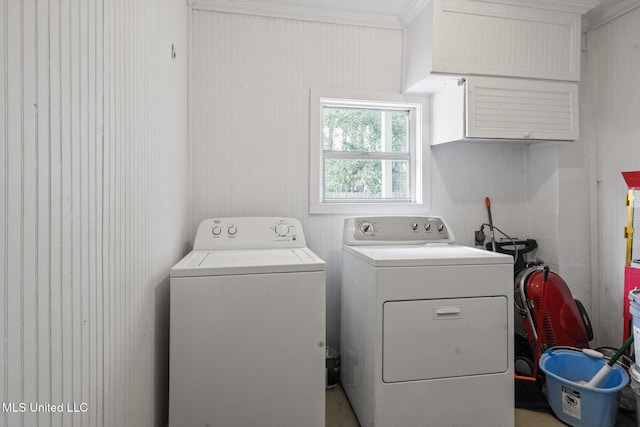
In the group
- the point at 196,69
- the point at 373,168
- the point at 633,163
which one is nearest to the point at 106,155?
the point at 196,69

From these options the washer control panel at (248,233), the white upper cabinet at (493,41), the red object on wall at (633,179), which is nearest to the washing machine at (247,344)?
the washer control panel at (248,233)

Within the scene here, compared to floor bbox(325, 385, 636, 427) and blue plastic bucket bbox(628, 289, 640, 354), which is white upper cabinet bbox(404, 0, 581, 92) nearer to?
blue plastic bucket bbox(628, 289, 640, 354)

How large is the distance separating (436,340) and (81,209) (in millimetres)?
1522

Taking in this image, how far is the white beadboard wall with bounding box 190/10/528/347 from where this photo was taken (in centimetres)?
218

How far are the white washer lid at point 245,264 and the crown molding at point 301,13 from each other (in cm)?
163

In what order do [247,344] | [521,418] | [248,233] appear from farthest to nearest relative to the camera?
[248,233] < [521,418] < [247,344]

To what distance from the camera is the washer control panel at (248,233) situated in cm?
201

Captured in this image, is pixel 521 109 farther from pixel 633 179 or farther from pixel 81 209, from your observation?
pixel 81 209

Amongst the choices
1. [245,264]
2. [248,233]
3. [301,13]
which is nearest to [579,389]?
[245,264]

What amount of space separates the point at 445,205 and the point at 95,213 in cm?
226

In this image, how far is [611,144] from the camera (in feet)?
7.66

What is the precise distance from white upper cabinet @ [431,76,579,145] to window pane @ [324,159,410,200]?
471mm

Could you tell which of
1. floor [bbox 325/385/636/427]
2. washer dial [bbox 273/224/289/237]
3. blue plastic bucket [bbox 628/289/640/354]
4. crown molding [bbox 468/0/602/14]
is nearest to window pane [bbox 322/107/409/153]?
washer dial [bbox 273/224/289/237]

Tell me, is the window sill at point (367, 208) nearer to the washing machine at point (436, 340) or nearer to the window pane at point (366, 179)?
the window pane at point (366, 179)
